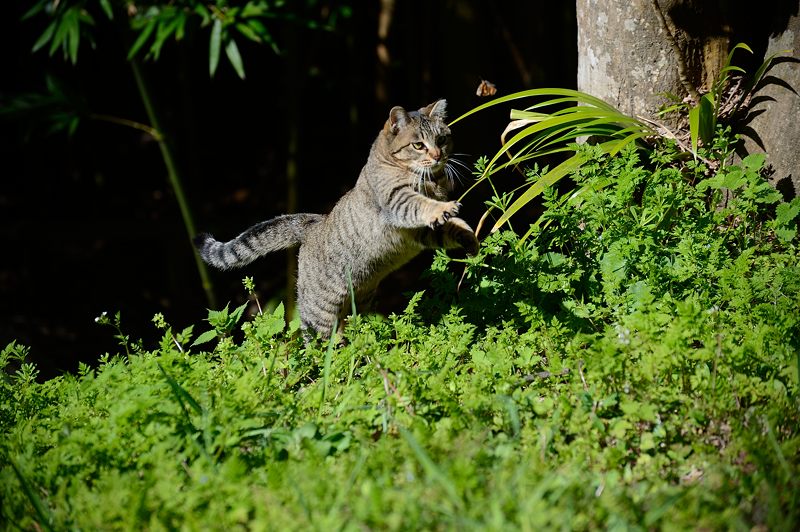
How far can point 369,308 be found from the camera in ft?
13.8

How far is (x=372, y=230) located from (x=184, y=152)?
313 centimetres

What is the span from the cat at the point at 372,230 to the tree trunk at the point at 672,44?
2.87 ft

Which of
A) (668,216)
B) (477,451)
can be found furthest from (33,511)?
(668,216)

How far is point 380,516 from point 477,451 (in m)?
0.44

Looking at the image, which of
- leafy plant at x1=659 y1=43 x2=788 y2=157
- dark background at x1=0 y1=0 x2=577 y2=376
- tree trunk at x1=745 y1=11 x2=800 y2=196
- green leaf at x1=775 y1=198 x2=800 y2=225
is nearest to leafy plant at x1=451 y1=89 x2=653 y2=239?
leafy plant at x1=659 y1=43 x2=788 y2=157

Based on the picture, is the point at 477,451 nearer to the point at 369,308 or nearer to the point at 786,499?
the point at 786,499

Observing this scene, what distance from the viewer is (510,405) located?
2426 millimetres

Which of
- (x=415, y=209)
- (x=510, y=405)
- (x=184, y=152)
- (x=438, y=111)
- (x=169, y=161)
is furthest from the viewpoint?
(x=184, y=152)

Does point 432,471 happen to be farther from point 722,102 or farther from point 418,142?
point 722,102

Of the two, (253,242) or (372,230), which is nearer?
(372,230)

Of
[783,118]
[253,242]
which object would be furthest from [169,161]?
[783,118]

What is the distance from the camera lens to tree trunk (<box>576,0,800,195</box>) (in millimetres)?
3594

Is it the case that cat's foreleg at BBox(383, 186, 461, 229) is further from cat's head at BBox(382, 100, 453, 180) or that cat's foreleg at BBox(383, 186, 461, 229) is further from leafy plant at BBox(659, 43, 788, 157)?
leafy plant at BBox(659, 43, 788, 157)

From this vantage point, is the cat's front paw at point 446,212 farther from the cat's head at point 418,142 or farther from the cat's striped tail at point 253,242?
the cat's striped tail at point 253,242
